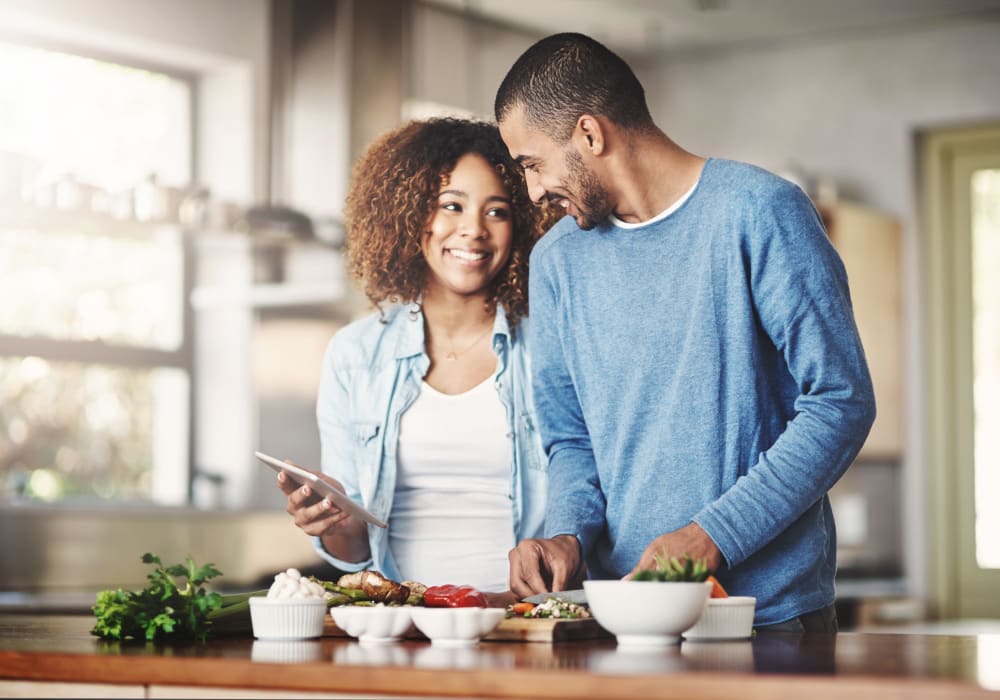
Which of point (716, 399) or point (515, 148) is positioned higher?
point (515, 148)

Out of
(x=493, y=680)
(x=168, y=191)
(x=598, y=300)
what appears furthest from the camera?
(x=168, y=191)

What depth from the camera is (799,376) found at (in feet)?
6.56

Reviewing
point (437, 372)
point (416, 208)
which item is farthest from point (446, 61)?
point (437, 372)

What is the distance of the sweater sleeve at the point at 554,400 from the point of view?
7.36ft

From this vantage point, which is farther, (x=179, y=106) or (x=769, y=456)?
(x=179, y=106)

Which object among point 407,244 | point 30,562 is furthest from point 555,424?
point 30,562

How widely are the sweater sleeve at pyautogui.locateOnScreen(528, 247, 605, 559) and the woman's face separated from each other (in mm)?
110

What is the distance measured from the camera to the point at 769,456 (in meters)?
1.96

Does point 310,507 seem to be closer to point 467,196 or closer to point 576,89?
point 467,196

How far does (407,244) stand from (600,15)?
11.1 ft

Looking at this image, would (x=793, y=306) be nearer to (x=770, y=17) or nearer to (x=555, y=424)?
(x=555, y=424)

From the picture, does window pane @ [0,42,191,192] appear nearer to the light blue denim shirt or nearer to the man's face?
the light blue denim shirt

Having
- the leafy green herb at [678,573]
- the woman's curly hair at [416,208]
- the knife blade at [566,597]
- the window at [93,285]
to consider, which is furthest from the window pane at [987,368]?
the leafy green herb at [678,573]

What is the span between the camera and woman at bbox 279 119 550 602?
2355 mm
